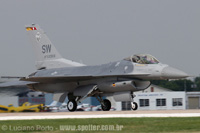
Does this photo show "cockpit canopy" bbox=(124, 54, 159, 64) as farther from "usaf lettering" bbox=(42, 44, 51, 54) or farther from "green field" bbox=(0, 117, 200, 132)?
"green field" bbox=(0, 117, 200, 132)

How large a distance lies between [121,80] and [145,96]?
25.9 m

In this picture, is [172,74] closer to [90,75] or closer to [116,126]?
[90,75]

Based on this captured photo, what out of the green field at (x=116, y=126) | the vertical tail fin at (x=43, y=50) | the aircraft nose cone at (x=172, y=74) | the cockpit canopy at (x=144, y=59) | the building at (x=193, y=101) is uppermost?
the vertical tail fin at (x=43, y=50)

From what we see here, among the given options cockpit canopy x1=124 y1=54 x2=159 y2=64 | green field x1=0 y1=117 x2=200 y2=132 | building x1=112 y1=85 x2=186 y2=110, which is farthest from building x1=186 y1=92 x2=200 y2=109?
green field x1=0 y1=117 x2=200 y2=132

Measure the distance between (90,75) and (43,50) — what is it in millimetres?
4970

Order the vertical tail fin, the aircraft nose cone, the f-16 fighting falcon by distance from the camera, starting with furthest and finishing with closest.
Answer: the vertical tail fin < the f-16 fighting falcon < the aircraft nose cone

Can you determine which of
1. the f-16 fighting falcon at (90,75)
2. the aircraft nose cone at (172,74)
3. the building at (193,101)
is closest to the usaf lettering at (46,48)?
the f-16 fighting falcon at (90,75)

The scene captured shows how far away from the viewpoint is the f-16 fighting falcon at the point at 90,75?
800 inches

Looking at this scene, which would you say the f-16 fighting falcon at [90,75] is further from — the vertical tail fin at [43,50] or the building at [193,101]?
the building at [193,101]

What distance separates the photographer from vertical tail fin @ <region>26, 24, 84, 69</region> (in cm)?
2491

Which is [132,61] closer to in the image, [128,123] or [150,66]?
[150,66]

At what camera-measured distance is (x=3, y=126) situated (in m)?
13.0

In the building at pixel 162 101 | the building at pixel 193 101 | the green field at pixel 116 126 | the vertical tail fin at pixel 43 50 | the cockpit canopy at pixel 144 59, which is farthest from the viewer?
the building at pixel 193 101

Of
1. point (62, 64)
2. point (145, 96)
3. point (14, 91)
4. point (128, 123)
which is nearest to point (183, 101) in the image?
point (145, 96)
